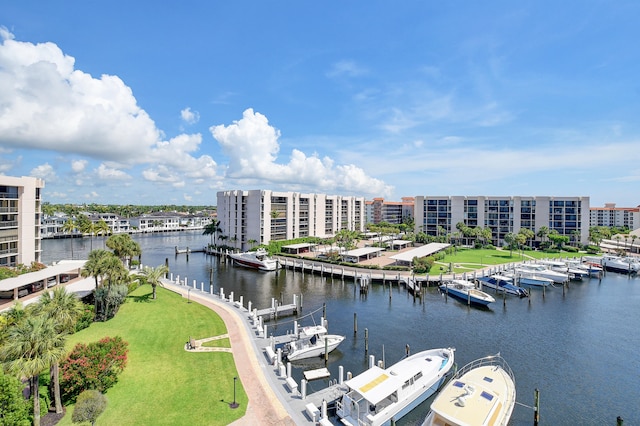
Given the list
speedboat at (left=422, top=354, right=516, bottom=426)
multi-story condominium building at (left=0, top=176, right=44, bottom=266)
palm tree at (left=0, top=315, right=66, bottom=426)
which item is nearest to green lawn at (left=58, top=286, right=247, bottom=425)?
palm tree at (left=0, top=315, right=66, bottom=426)

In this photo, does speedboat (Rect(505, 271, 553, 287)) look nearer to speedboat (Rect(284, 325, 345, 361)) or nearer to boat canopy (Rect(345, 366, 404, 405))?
speedboat (Rect(284, 325, 345, 361))

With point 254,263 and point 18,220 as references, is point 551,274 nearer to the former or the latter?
point 254,263

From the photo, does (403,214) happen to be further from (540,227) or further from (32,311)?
(32,311)

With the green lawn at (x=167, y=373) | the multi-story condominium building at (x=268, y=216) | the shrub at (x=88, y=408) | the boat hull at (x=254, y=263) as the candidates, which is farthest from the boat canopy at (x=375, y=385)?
the multi-story condominium building at (x=268, y=216)

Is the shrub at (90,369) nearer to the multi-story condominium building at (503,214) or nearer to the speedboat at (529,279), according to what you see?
the speedboat at (529,279)

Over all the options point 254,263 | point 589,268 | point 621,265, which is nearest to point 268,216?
point 254,263
